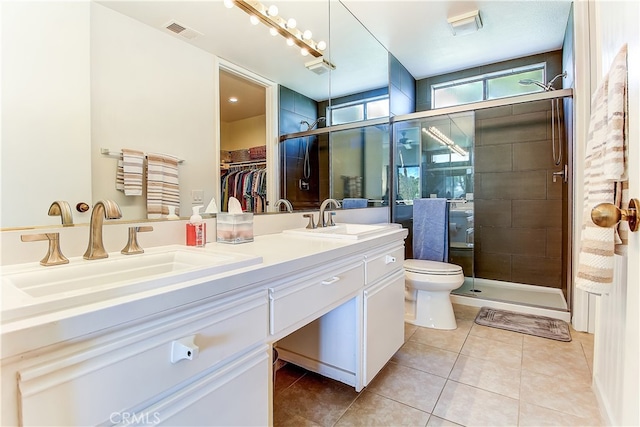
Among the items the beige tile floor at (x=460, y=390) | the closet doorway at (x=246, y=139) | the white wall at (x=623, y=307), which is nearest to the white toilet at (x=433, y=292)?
the beige tile floor at (x=460, y=390)

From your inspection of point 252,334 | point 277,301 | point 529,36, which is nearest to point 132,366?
point 252,334

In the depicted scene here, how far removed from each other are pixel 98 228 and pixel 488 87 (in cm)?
378

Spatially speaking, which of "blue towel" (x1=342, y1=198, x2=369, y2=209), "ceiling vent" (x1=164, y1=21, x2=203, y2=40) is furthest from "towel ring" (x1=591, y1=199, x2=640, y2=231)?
"blue towel" (x1=342, y1=198, x2=369, y2=209)

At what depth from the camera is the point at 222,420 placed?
772 millimetres

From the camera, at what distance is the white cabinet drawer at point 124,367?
0.49m

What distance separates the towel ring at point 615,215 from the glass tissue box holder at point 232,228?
3.76 ft

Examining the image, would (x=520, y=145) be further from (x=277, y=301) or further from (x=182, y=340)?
(x=182, y=340)

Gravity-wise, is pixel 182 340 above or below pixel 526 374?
above

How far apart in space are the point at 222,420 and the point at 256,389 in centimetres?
12

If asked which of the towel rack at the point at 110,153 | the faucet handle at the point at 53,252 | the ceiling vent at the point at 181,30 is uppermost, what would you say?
the ceiling vent at the point at 181,30

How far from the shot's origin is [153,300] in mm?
610

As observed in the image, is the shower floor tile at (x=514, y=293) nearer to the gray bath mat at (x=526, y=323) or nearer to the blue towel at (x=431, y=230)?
the gray bath mat at (x=526, y=323)

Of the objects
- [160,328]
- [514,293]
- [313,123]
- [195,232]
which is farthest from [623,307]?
[514,293]

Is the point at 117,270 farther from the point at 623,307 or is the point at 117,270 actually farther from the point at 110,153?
the point at 623,307
